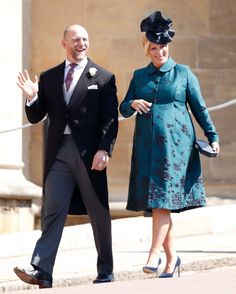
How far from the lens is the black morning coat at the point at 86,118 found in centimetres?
859

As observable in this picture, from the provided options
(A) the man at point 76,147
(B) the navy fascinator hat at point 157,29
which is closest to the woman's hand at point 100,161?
(A) the man at point 76,147

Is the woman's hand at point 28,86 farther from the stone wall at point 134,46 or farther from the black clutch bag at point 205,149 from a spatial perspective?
the stone wall at point 134,46

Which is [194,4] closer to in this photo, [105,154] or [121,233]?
[121,233]

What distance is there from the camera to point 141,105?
27.9 feet

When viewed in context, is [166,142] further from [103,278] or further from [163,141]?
[103,278]

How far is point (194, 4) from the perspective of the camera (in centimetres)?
1527

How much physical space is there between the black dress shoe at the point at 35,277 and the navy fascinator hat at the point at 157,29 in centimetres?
149

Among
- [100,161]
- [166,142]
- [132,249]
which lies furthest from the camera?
[132,249]

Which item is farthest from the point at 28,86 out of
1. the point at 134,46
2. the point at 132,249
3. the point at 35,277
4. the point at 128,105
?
the point at 134,46

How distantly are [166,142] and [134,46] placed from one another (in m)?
6.74

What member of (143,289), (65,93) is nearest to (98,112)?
(65,93)

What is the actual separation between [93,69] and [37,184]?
6.35m

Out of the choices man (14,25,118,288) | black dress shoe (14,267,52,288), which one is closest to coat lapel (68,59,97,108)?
man (14,25,118,288)

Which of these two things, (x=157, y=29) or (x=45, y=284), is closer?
(x=45, y=284)
